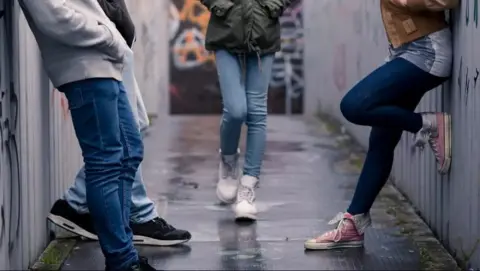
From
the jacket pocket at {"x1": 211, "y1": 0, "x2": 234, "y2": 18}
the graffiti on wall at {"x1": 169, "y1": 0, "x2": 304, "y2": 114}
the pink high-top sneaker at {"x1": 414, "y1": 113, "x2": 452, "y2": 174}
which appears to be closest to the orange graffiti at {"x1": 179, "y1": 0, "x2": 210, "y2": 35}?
the graffiti on wall at {"x1": 169, "y1": 0, "x2": 304, "y2": 114}

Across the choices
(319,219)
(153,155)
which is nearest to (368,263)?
(319,219)

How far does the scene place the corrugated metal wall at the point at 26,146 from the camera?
4.78m

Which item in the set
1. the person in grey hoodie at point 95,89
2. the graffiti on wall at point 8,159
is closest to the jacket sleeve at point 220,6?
the person in grey hoodie at point 95,89

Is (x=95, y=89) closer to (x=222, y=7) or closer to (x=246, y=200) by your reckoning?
(x=222, y=7)

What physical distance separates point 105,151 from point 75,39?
51 centimetres

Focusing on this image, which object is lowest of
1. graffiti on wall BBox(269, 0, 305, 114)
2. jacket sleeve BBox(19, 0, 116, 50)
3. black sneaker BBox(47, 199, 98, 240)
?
graffiti on wall BBox(269, 0, 305, 114)

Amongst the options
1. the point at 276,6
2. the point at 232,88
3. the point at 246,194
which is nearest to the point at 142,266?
the point at 246,194

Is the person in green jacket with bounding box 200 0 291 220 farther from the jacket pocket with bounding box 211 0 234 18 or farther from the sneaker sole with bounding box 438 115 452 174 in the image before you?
the sneaker sole with bounding box 438 115 452 174

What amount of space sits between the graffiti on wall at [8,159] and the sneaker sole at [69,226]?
0.67m

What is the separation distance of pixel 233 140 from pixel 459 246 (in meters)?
1.78

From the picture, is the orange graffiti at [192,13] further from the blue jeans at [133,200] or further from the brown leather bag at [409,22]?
the brown leather bag at [409,22]

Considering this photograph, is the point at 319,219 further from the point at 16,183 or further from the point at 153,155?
the point at 153,155

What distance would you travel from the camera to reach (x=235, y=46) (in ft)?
20.7

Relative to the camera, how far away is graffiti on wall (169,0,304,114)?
12.9 meters
